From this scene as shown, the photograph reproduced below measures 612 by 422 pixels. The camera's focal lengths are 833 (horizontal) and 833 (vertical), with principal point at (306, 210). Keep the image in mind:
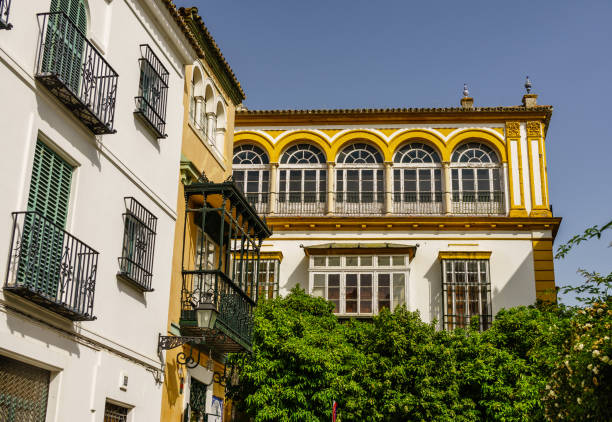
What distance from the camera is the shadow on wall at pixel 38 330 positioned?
28.6 ft

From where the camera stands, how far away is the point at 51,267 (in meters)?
9.32

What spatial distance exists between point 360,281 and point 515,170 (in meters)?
6.93

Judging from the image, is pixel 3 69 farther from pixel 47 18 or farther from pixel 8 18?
pixel 47 18

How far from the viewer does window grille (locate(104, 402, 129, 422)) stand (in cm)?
1109

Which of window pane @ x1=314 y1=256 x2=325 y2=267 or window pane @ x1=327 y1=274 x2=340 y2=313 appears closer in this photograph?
window pane @ x1=327 y1=274 x2=340 y2=313

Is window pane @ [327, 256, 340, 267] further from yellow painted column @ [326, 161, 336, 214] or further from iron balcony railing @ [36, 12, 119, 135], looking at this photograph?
iron balcony railing @ [36, 12, 119, 135]

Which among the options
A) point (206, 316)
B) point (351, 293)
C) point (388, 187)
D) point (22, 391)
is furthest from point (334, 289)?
point (22, 391)

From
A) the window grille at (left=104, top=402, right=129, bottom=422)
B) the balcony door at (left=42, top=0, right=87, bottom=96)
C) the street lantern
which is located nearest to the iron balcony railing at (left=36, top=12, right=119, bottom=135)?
the balcony door at (left=42, top=0, right=87, bottom=96)

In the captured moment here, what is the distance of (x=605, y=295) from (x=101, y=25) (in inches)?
297

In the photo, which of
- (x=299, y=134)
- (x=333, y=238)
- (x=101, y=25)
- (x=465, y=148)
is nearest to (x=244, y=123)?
(x=299, y=134)

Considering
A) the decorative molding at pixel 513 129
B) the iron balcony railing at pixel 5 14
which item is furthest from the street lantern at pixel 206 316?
the decorative molding at pixel 513 129

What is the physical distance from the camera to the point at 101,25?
453 inches

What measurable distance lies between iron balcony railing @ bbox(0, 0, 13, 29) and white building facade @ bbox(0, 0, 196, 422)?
3 cm

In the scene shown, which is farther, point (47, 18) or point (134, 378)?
point (134, 378)
